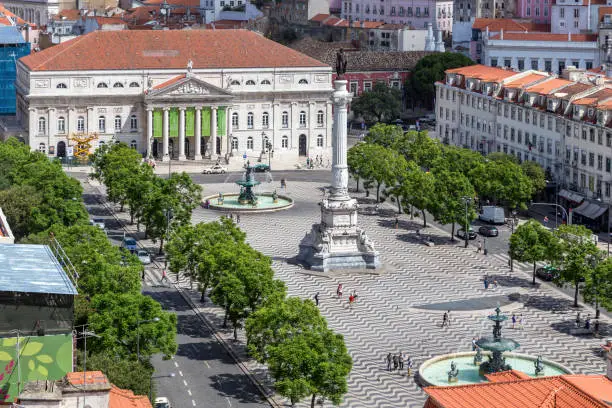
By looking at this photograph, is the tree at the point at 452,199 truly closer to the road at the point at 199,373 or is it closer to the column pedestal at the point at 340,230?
the column pedestal at the point at 340,230

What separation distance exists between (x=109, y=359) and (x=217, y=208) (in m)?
82.0

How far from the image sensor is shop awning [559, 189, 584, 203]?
17438 cm

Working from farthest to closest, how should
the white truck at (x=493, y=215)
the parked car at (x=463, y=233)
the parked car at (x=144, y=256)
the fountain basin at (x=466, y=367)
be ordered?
the white truck at (x=493, y=215) → the parked car at (x=463, y=233) → the parked car at (x=144, y=256) → the fountain basin at (x=466, y=367)

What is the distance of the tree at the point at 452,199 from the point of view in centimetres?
15762

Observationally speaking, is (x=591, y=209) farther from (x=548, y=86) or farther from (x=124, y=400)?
(x=124, y=400)

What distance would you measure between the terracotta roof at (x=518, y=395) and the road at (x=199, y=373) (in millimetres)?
34964

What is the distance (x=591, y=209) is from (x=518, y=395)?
335ft

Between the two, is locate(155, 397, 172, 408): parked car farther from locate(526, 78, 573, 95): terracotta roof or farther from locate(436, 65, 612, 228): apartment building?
locate(526, 78, 573, 95): terracotta roof

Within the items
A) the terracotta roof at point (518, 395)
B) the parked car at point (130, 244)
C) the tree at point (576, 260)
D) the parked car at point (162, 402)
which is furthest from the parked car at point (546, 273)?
the terracotta roof at point (518, 395)

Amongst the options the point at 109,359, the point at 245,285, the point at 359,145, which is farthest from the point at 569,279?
the point at 359,145

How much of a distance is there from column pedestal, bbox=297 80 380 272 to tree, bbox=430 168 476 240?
14.2m

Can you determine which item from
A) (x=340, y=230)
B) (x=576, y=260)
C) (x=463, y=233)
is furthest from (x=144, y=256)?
(x=576, y=260)

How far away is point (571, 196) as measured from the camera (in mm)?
176625

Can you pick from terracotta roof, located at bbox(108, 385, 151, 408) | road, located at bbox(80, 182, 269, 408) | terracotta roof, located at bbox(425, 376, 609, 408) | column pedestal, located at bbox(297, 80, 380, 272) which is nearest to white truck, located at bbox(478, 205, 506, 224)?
column pedestal, located at bbox(297, 80, 380, 272)
